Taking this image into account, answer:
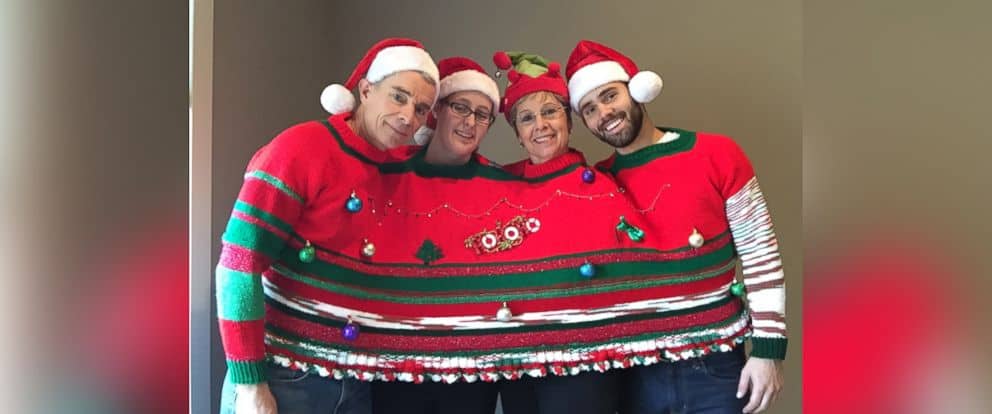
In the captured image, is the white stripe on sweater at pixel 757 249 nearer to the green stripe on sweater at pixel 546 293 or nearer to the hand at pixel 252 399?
the green stripe on sweater at pixel 546 293

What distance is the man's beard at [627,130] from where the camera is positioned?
4.50 feet

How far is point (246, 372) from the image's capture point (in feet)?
3.46

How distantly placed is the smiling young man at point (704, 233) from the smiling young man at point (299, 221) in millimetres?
399

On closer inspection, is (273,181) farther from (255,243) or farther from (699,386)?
(699,386)

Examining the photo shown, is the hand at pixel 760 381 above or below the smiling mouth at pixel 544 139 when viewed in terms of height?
below

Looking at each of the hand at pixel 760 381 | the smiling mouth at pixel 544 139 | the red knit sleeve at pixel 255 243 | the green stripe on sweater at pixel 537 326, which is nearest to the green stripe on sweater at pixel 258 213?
the red knit sleeve at pixel 255 243

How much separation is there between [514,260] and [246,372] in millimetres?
507

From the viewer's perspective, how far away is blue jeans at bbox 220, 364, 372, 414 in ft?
3.73

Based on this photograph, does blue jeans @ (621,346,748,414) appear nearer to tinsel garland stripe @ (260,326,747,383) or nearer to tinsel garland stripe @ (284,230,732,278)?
tinsel garland stripe @ (260,326,747,383)

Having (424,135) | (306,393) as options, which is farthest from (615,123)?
(306,393)
